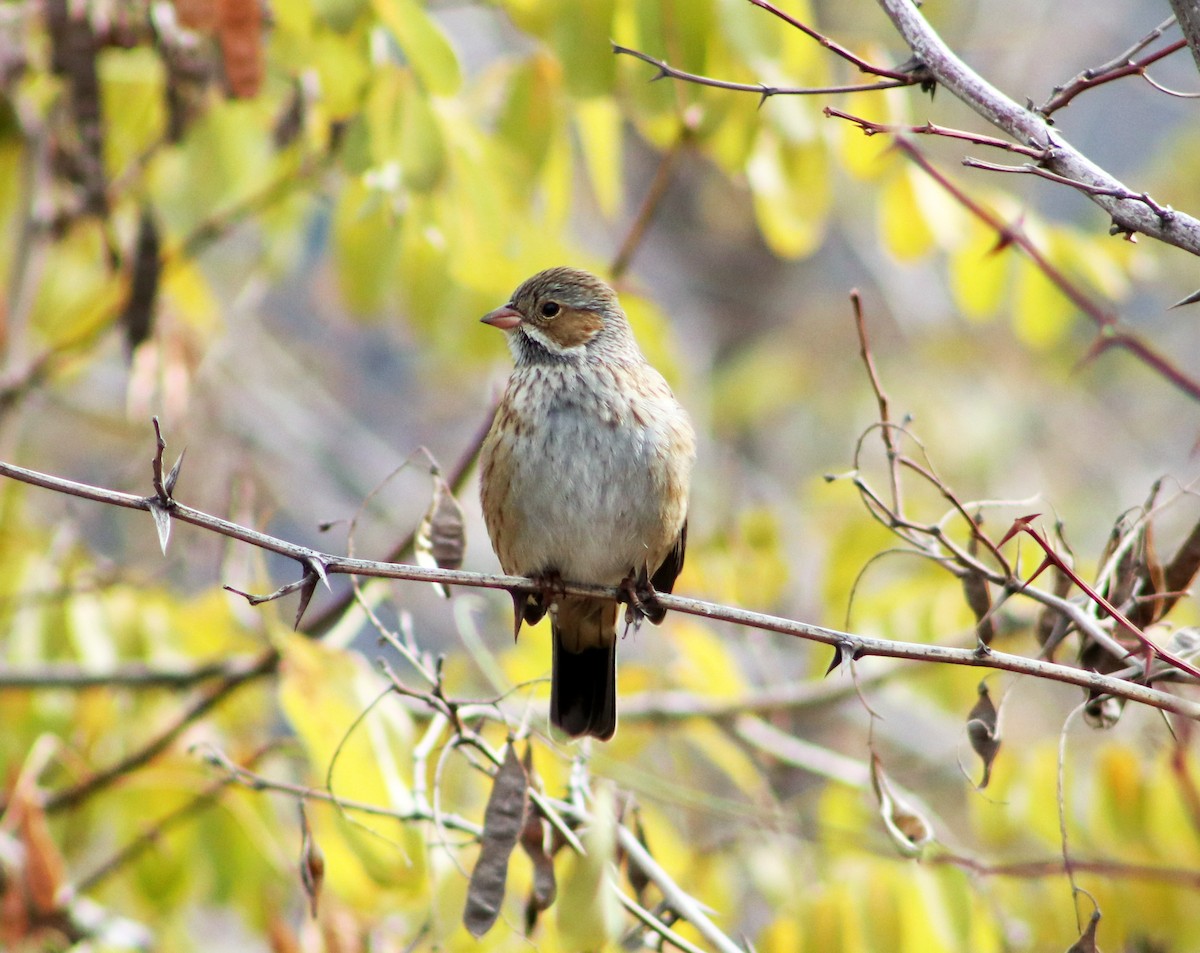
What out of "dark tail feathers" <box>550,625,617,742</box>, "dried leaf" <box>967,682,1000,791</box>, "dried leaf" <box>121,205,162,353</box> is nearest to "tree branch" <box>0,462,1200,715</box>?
"dried leaf" <box>967,682,1000,791</box>

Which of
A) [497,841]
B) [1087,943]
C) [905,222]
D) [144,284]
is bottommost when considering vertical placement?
[1087,943]

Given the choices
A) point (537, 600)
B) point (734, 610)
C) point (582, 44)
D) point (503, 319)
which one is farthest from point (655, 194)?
point (734, 610)

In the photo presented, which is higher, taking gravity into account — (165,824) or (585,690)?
(585,690)

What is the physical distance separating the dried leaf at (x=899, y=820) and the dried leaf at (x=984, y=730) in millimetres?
195

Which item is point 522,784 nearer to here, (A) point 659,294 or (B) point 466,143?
(B) point 466,143

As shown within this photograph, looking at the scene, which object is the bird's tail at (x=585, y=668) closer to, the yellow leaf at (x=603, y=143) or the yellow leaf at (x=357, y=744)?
the yellow leaf at (x=357, y=744)

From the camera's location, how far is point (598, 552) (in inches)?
152

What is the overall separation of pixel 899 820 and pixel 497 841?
2.97 ft

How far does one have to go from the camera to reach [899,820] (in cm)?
297

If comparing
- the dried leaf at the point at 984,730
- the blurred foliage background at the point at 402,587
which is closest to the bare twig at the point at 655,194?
the blurred foliage background at the point at 402,587

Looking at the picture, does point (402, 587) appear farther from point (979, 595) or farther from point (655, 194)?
point (979, 595)

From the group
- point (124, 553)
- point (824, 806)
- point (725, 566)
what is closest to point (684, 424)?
point (725, 566)

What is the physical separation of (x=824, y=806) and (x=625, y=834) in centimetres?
230

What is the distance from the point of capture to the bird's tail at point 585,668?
4105mm
